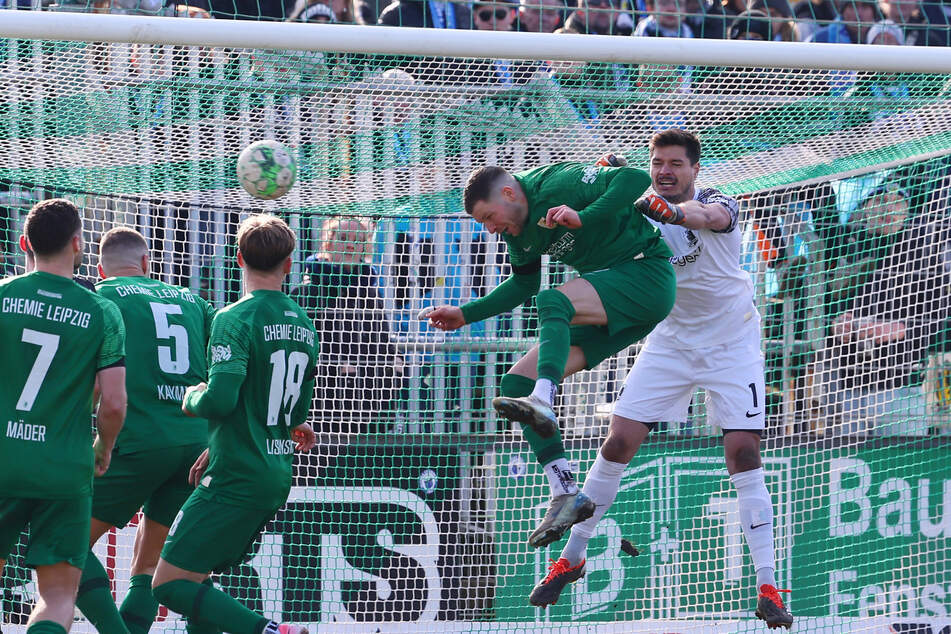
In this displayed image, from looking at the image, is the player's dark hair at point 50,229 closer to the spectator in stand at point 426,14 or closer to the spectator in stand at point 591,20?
the spectator in stand at point 426,14

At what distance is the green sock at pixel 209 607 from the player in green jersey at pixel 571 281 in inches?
47.9

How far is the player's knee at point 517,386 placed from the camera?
17.1 ft

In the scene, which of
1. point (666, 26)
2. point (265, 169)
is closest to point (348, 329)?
point (265, 169)

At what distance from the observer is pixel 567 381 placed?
26.1 feet

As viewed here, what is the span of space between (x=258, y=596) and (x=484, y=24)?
4.54 m

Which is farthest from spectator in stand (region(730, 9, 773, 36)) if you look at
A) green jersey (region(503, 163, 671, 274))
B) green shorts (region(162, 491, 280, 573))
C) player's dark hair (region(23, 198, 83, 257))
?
player's dark hair (region(23, 198, 83, 257))

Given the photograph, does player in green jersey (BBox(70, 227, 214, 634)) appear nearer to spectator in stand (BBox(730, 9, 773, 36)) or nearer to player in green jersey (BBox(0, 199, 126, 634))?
player in green jersey (BBox(0, 199, 126, 634))

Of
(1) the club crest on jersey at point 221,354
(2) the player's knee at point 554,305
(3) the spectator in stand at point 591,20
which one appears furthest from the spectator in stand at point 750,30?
(1) the club crest on jersey at point 221,354

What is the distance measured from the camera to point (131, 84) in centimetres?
606

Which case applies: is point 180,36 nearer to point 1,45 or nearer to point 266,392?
point 1,45

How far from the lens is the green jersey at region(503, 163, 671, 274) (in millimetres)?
4969

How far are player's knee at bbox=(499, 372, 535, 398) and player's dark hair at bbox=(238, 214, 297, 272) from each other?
1.10 metres

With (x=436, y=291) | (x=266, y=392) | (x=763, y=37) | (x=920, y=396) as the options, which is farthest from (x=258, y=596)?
(x=763, y=37)

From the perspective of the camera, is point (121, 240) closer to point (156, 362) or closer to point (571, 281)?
point (156, 362)
